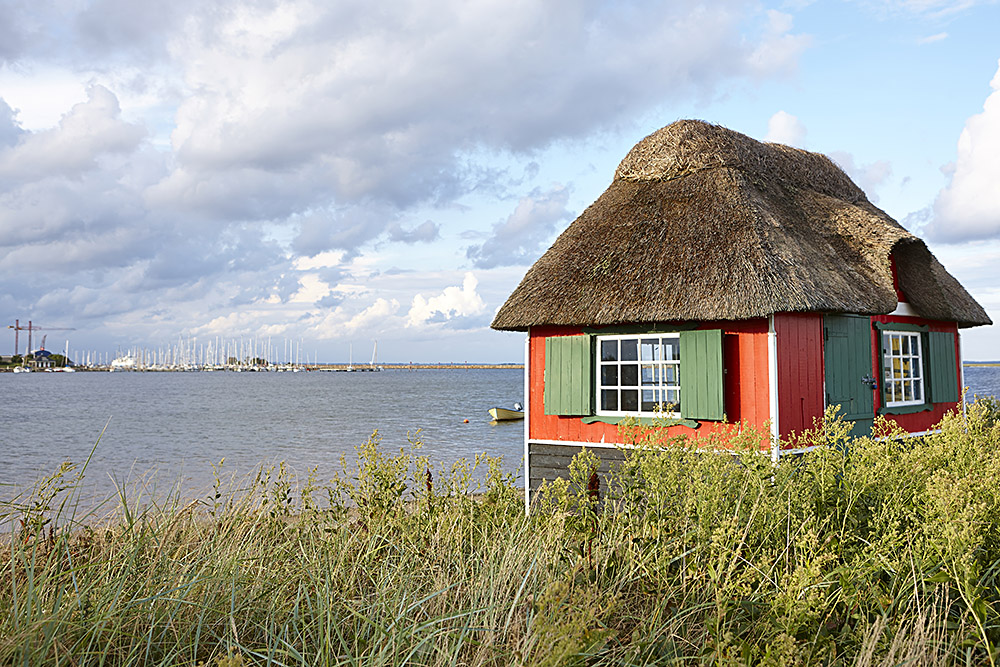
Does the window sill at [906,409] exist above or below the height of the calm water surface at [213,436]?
above

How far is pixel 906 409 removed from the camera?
32.4 feet

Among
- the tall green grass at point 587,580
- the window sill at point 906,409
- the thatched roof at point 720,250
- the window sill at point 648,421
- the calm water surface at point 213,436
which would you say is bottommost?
the calm water surface at point 213,436

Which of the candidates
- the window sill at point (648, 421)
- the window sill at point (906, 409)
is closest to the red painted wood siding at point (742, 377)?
the window sill at point (648, 421)

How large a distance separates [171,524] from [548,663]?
2934 mm

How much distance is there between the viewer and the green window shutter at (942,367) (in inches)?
415

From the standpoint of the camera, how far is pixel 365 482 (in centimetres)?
465

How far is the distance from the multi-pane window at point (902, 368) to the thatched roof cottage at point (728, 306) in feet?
0.10

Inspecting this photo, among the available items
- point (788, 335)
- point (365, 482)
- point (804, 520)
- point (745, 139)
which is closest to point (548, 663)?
point (804, 520)

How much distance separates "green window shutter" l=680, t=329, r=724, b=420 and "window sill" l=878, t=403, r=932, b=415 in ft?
9.98

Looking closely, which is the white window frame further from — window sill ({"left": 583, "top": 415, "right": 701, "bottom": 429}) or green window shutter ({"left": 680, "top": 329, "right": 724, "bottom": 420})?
window sill ({"left": 583, "top": 415, "right": 701, "bottom": 429})

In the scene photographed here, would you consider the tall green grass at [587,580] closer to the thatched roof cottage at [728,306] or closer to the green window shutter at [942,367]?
the thatched roof cottage at [728,306]

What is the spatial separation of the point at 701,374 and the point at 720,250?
1656 mm

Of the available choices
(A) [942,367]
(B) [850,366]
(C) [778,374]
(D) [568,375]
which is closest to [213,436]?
(D) [568,375]

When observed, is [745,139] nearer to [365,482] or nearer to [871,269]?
A: [871,269]
